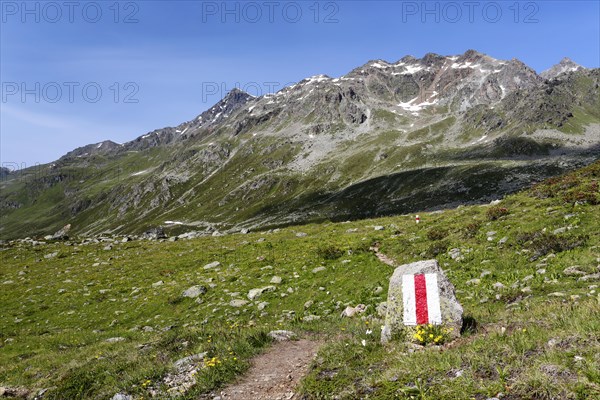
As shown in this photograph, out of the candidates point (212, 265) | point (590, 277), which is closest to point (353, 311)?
point (590, 277)

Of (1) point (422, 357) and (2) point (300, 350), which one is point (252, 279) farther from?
(1) point (422, 357)

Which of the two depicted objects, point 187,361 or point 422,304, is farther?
point 187,361

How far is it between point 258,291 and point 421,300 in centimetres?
1211

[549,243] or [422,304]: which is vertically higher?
[549,243]

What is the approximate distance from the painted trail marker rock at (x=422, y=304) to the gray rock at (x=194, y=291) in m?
14.4

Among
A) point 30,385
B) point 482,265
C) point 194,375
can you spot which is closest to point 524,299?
point 482,265

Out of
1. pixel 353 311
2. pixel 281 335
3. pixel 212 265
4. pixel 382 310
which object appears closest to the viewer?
pixel 281 335

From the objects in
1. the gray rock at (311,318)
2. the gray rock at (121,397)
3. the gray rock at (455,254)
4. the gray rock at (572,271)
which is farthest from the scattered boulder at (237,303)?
the gray rock at (572,271)

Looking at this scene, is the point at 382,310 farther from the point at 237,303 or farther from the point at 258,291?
the point at 237,303

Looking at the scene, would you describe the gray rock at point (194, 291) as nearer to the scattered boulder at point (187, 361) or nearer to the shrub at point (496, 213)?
the scattered boulder at point (187, 361)

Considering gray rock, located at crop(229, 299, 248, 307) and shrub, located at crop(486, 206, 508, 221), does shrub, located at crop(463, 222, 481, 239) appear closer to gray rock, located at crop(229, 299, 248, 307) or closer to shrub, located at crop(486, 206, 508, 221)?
shrub, located at crop(486, 206, 508, 221)

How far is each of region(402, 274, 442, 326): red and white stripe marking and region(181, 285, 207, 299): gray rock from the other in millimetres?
14890

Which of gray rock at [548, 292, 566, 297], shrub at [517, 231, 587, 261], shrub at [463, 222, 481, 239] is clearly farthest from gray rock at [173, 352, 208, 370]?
shrub at [463, 222, 481, 239]

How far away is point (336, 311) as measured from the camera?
1667cm
